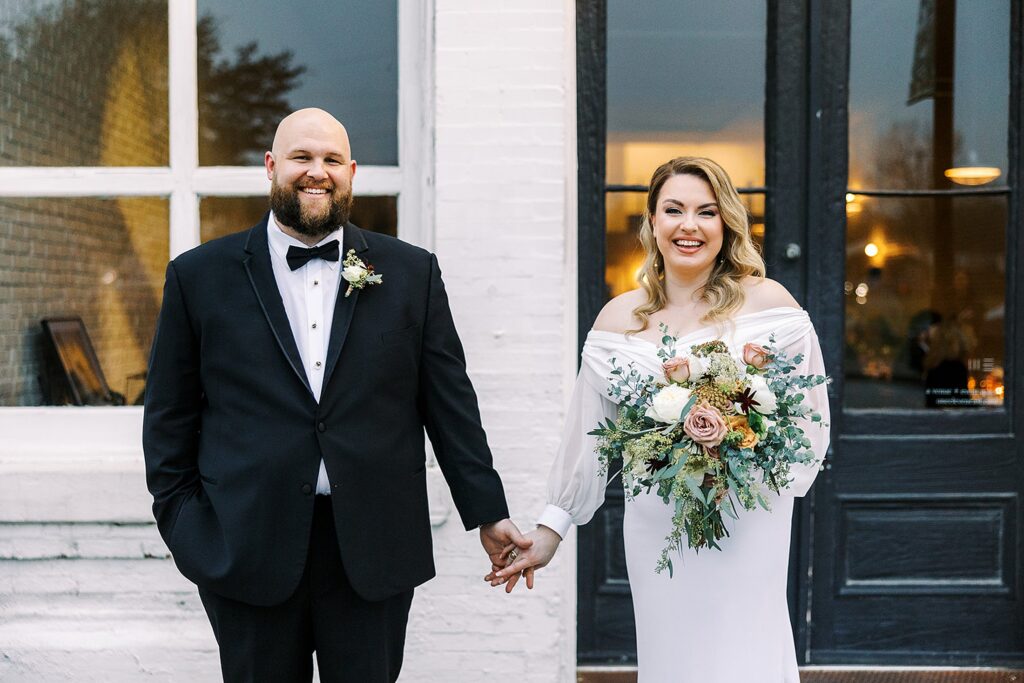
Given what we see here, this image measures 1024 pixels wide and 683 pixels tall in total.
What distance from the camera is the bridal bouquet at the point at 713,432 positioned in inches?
91.4

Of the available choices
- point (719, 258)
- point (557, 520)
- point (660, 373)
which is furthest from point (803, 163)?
point (557, 520)

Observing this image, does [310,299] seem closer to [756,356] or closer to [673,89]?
[756,356]

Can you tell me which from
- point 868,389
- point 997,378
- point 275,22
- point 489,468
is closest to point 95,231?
point 275,22

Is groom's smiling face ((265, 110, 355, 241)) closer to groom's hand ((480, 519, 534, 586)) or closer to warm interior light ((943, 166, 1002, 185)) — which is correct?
groom's hand ((480, 519, 534, 586))

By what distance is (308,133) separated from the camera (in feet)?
8.54

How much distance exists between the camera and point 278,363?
2.53 meters

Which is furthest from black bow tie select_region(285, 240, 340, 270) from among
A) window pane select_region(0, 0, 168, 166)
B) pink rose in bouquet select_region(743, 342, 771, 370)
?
window pane select_region(0, 0, 168, 166)

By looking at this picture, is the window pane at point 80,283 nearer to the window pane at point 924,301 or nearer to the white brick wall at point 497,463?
the white brick wall at point 497,463

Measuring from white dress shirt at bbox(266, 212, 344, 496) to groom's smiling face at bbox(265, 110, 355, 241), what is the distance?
0.23 ft

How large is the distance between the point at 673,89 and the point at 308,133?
2179 millimetres

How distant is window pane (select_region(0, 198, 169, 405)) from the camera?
4.15 meters

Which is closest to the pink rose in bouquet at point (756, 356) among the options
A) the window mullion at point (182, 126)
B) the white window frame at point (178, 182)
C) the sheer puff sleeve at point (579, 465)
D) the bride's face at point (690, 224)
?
the bride's face at point (690, 224)

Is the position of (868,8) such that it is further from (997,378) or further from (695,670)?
(695,670)

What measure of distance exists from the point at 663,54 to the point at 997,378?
2.04m
